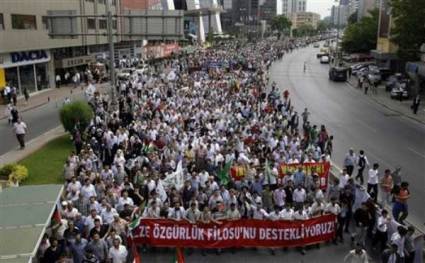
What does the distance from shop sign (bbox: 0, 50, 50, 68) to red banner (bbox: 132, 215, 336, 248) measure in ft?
104

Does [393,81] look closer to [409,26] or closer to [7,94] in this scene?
[409,26]

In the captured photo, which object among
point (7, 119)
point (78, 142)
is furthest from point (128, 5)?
point (78, 142)

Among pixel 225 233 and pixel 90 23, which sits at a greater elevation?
pixel 90 23

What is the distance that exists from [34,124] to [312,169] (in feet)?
66.9

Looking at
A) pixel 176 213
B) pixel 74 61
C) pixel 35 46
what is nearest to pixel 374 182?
pixel 176 213

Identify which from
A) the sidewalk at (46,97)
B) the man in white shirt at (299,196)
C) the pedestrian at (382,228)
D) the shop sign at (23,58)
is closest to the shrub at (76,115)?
the sidewalk at (46,97)

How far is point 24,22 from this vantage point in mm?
42312

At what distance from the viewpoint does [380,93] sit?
47250mm

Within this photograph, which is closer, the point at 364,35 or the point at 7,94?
the point at 7,94

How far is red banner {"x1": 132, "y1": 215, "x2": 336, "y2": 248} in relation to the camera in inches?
499

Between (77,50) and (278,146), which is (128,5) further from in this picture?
(278,146)

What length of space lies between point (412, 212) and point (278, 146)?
17.6 ft

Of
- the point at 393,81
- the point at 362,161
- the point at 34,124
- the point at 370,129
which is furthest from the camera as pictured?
the point at 393,81

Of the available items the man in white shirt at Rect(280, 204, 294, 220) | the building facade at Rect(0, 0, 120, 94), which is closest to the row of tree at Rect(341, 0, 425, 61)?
the building facade at Rect(0, 0, 120, 94)
